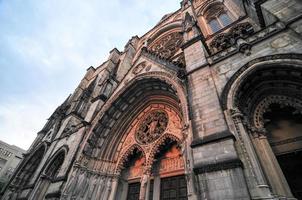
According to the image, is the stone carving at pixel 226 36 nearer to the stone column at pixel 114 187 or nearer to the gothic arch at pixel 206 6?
the gothic arch at pixel 206 6

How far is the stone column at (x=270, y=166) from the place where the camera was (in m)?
3.98

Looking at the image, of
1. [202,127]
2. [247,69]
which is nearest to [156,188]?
[202,127]

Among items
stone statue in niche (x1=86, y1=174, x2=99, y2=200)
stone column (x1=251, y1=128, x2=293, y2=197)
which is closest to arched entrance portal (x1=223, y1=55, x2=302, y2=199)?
stone column (x1=251, y1=128, x2=293, y2=197)

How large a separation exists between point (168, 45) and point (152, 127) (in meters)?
9.16

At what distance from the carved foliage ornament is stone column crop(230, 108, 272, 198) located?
14.5ft

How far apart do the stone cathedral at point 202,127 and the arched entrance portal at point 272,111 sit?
0.08 feet

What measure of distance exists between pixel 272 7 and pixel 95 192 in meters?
10.4

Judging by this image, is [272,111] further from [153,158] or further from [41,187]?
[41,187]

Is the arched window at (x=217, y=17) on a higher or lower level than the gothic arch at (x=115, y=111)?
higher

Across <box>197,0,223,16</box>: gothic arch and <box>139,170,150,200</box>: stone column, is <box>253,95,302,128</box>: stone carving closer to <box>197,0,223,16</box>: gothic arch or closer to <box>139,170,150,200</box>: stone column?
<box>139,170,150,200</box>: stone column

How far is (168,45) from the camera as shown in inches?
623

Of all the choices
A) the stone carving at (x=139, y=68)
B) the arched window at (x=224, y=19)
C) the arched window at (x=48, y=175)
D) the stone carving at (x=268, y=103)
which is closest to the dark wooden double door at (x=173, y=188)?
the stone carving at (x=268, y=103)

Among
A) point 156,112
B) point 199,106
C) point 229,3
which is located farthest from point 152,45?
point 199,106

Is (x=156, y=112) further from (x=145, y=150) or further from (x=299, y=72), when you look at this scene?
(x=299, y=72)
